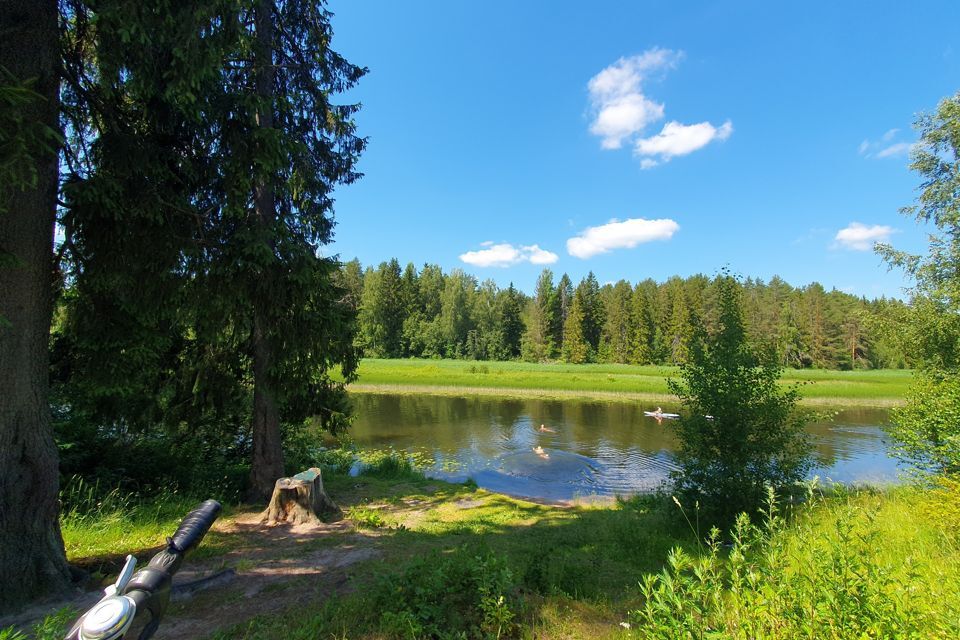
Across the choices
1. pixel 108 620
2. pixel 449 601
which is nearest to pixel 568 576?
pixel 449 601

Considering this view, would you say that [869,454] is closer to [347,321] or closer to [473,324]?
[347,321]

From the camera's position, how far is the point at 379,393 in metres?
36.4

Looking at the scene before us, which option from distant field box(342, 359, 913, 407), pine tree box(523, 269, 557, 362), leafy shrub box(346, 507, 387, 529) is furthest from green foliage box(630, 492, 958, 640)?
pine tree box(523, 269, 557, 362)

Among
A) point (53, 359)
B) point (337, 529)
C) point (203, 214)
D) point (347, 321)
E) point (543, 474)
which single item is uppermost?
point (203, 214)

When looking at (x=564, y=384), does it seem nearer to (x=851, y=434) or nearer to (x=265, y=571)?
(x=851, y=434)

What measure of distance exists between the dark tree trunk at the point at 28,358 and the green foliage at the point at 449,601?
3.05m

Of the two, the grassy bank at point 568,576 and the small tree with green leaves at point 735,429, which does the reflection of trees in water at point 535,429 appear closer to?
the small tree with green leaves at point 735,429

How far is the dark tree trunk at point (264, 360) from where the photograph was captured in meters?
6.96

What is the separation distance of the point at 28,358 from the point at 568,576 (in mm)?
5365

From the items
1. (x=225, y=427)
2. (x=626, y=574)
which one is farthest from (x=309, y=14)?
(x=626, y=574)

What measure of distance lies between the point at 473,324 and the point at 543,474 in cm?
5779

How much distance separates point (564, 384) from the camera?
124 feet

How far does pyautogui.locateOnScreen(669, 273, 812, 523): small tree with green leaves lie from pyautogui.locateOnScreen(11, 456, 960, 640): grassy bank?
0.75 meters

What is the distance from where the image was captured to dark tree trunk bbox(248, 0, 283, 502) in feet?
22.9
